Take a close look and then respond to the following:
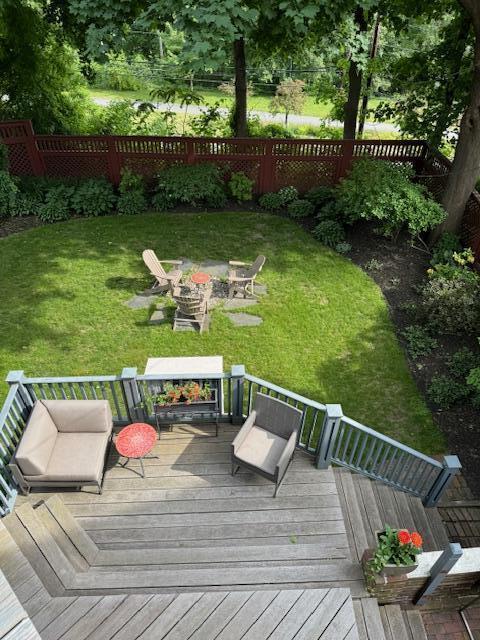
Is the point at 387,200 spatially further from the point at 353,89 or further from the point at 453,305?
the point at 353,89

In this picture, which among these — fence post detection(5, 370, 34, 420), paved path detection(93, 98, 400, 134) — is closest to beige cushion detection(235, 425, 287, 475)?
fence post detection(5, 370, 34, 420)

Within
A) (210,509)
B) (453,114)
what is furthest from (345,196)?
(210,509)

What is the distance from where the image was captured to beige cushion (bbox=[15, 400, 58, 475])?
476 centimetres

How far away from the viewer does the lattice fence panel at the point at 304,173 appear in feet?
39.5

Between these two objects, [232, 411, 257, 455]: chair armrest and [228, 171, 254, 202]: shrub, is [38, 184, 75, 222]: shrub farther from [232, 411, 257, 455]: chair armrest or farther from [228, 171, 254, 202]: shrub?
[232, 411, 257, 455]: chair armrest

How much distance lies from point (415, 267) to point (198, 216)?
556 cm

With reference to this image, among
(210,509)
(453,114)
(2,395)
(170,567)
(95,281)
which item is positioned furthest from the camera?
(453,114)

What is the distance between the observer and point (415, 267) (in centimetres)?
998

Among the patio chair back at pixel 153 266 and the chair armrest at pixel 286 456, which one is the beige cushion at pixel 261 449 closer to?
the chair armrest at pixel 286 456

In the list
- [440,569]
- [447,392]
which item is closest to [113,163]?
[447,392]

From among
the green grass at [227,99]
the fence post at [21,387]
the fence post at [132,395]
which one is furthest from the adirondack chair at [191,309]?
the green grass at [227,99]

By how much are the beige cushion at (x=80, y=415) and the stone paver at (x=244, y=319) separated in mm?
3615

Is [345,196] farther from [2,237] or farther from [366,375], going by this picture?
[2,237]

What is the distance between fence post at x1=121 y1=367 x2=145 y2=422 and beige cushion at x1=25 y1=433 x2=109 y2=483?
0.44m
